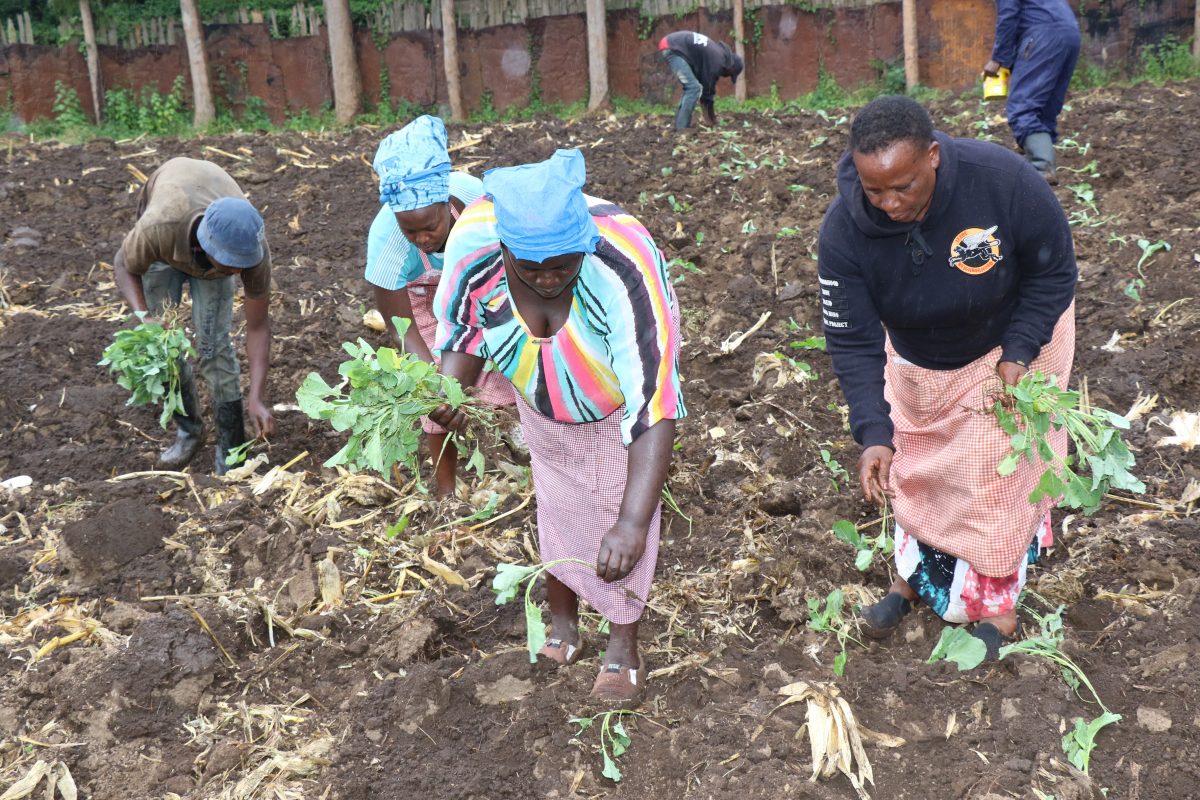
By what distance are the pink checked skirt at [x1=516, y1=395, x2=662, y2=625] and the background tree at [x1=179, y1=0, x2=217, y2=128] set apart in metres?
13.2

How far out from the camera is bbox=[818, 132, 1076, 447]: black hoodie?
2.99 m

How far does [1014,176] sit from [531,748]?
2039 millimetres

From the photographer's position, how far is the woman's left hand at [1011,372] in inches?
123

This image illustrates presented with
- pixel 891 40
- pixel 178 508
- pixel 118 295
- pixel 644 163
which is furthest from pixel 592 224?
pixel 891 40

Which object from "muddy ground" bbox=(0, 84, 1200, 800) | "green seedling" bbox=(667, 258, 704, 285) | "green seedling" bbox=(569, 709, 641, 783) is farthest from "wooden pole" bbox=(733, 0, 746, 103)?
"green seedling" bbox=(569, 709, 641, 783)

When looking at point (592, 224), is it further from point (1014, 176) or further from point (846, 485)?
point (846, 485)

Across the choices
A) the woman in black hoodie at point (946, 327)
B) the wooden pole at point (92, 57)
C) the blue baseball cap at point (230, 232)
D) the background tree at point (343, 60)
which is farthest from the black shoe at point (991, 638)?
the wooden pole at point (92, 57)

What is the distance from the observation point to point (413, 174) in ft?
12.9

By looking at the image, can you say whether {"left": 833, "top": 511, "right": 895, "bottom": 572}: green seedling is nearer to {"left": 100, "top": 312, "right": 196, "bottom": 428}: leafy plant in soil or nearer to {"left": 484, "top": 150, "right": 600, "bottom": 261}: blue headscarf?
{"left": 484, "top": 150, "right": 600, "bottom": 261}: blue headscarf

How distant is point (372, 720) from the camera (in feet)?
11.1

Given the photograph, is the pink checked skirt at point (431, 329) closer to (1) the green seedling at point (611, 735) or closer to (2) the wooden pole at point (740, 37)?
(1) the green seedling at point (611, 735)

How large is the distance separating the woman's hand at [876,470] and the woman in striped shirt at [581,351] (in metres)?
0.59

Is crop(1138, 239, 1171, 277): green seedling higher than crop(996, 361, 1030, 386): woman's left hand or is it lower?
lower

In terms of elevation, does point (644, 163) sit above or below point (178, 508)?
above
